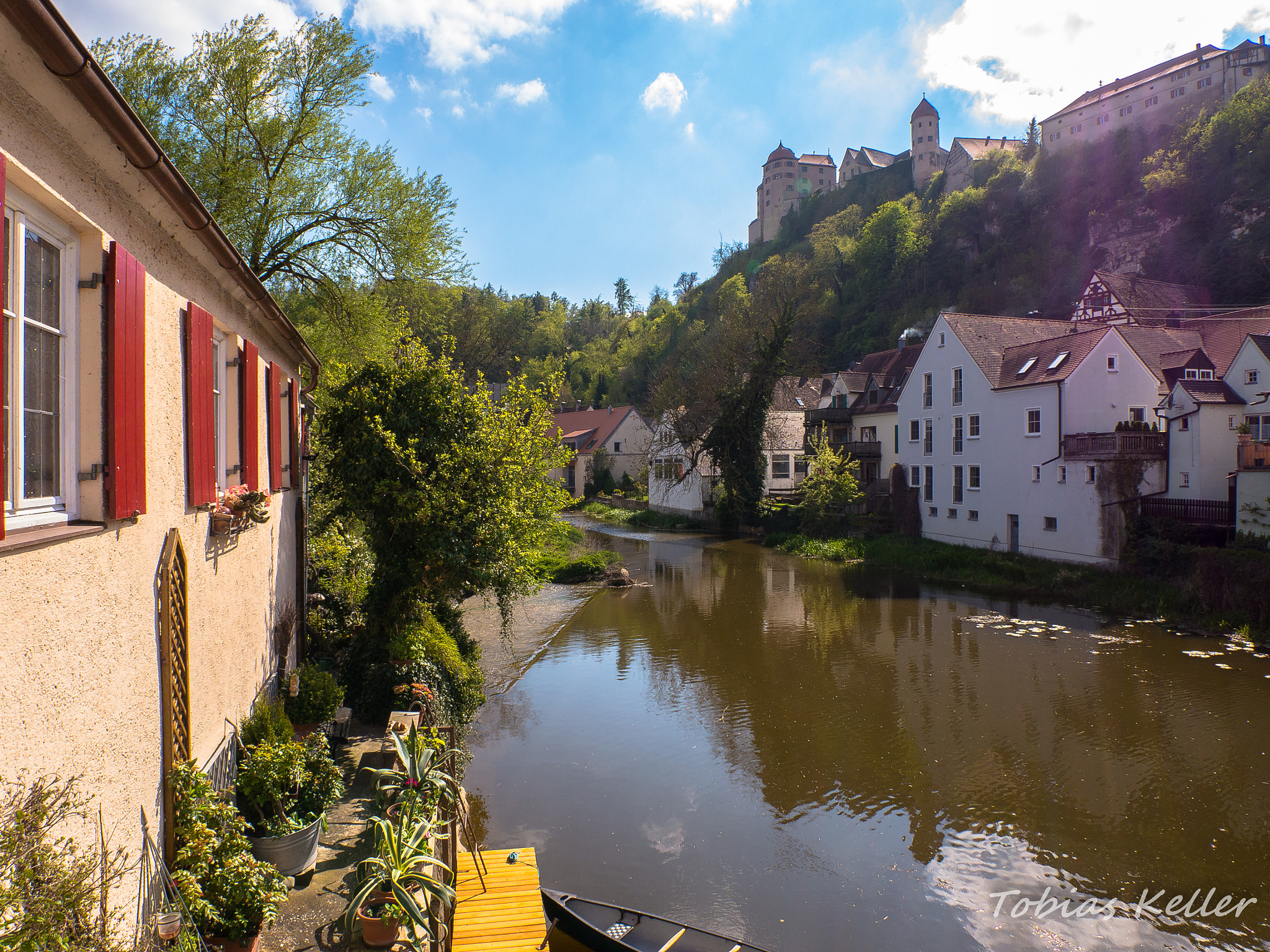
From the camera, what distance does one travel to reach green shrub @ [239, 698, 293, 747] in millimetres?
6973

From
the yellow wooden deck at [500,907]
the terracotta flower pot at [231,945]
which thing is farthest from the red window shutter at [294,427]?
the terracotta flower pot at [231,945]

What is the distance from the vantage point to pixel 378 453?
1116 cm

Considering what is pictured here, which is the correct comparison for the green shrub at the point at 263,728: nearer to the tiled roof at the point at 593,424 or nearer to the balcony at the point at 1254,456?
the balcony at the point at 1254,456

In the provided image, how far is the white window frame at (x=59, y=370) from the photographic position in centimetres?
330

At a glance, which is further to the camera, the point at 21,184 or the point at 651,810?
the point at 651,810

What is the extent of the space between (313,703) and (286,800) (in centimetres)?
228

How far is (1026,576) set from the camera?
26.3m

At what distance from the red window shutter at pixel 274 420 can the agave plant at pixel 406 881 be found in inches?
185

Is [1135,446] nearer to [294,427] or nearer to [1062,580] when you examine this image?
[1062,580]

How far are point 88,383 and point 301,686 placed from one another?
599cm

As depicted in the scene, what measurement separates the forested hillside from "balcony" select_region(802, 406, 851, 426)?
11.4 feet

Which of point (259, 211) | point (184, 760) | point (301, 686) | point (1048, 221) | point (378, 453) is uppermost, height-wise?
point (1048, 221)

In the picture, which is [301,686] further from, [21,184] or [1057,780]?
[1057,780]

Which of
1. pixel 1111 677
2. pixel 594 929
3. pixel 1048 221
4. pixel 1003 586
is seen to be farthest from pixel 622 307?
pixel 594 929
